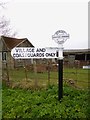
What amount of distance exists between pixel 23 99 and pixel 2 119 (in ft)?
5.36

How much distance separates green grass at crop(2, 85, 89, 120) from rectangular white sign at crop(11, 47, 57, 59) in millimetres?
1313

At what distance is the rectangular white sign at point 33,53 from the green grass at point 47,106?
1.31 metres

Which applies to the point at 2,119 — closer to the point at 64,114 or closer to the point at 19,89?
the point at 64,114

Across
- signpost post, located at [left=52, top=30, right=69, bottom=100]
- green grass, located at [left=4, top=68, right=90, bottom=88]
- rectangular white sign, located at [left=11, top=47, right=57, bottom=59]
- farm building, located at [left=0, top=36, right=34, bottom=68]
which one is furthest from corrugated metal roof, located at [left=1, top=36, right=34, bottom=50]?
signpost post, located at [left=52, top=30, right=69, bottom=100]

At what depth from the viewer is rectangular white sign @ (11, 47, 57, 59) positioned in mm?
9609

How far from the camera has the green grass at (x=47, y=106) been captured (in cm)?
803

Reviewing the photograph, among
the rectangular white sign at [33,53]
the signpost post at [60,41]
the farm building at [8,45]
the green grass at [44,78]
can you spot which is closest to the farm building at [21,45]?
the farm building at [8,45]

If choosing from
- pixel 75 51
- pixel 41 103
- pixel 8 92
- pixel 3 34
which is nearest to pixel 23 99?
pixel 41 103

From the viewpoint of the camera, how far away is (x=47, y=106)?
28.3 feet

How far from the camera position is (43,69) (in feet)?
86.4

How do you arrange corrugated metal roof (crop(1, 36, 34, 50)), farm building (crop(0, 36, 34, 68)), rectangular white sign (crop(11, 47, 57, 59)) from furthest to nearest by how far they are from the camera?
corrugated metal roof (crop(1, 36, 34, 50)), farm building (crop(0, 36, 34, 68)), rectangular white sign (crop(11, 47, 57, 59))

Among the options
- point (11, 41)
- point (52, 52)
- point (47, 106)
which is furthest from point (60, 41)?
point (11, 41)

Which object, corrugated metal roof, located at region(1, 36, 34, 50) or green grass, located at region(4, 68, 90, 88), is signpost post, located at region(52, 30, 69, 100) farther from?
corrugated metal roof, located at region(1, 36, 34, 50)

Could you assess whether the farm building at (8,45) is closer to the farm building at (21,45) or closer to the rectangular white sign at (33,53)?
the farm building at (21,45)
